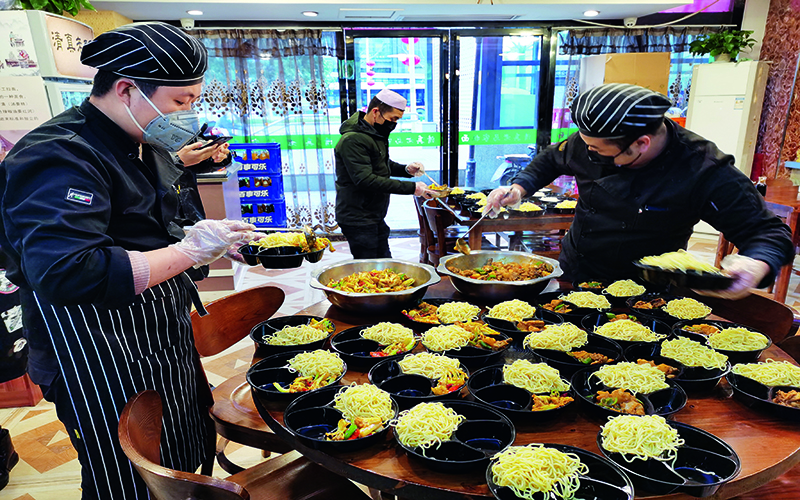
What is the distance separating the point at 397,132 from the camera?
7039 millimetres

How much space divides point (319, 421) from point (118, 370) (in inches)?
28.4

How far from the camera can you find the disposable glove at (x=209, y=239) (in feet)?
4.97

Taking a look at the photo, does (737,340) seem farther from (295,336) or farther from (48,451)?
(48,451)

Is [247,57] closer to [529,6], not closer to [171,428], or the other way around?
[529,6]

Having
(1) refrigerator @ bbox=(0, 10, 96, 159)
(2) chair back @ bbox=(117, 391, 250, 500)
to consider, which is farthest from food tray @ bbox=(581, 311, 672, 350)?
(1) refrigerator @ bbox=(0, 10, 96, 159)

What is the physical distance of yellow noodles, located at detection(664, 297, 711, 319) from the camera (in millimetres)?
1859

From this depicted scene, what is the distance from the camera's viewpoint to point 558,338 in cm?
163

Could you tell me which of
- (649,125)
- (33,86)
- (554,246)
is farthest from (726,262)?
(33,86)

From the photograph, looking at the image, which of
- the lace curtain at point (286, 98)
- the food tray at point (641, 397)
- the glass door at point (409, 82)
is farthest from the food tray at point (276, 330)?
the lace curtain at point (286, 98)

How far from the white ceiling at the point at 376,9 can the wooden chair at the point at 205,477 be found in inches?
195

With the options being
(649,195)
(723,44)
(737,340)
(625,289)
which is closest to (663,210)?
(649,195)

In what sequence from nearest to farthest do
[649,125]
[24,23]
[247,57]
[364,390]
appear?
[364,390] → [649,125] → [24,23] → [247,57]

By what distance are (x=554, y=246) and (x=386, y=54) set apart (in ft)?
12.7

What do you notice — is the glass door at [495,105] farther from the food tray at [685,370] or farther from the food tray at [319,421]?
the food tray at [319,421]
